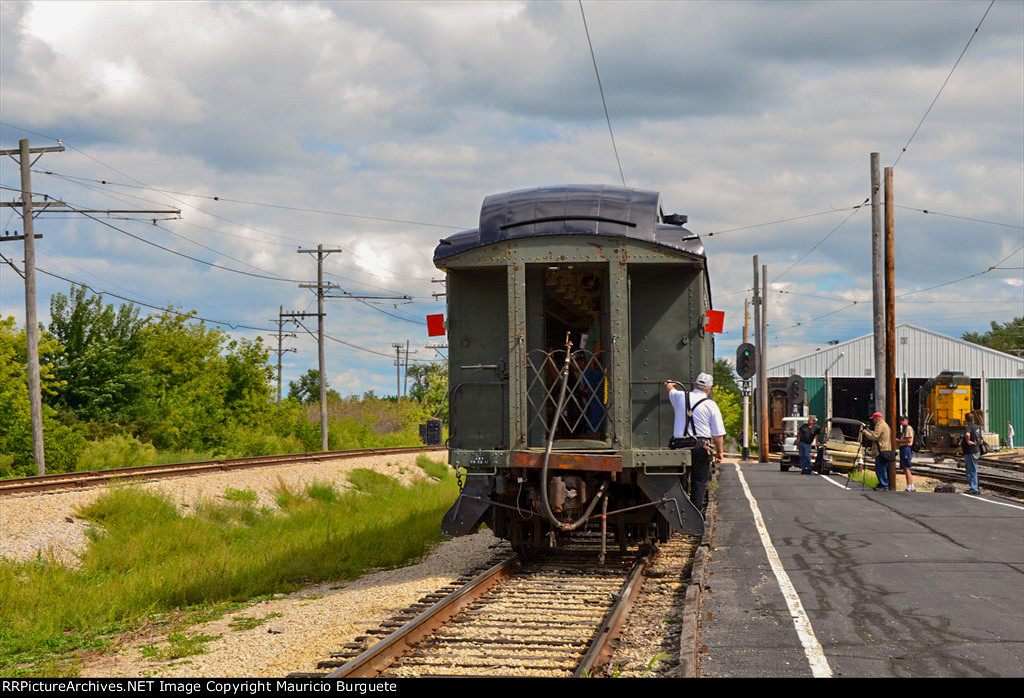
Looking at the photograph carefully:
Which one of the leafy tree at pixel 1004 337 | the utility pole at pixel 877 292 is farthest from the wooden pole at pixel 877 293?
the leafy tree at pixel 1004 337

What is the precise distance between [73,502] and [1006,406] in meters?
58.0

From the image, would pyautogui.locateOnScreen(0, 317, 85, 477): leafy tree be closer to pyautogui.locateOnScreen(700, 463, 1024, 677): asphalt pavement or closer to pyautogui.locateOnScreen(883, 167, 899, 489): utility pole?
pyautogui.locateOnScreen(700, 463, 1024, 677): asphalt pavement

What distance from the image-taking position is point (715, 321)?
11.5 m

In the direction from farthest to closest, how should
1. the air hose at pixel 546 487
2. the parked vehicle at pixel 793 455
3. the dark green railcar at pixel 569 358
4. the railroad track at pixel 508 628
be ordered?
the parked vehicle at pixel 793 455
the dark green railcar at pixel 569 358
the air hose at pixel 546 487
the railroad track at pixel 508 628

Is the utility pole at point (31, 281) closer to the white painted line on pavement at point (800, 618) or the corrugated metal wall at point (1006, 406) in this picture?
the white painted line on pavement at point (800, 618)

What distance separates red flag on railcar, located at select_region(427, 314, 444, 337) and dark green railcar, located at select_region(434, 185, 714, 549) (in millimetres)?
332

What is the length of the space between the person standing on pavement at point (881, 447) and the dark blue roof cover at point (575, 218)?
42.5ft

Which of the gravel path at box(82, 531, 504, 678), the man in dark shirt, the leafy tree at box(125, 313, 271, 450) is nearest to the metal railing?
the gravel path at box(82, 531, 504, 678)

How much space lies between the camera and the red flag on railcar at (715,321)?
1132cm

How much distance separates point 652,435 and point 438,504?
1027 cm

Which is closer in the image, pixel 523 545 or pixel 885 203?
pixel 523 545

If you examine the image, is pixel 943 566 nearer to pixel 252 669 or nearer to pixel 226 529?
pixel 252 669

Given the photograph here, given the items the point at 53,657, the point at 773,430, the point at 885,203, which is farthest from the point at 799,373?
the point at 53,657

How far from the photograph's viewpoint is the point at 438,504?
20.1 m
